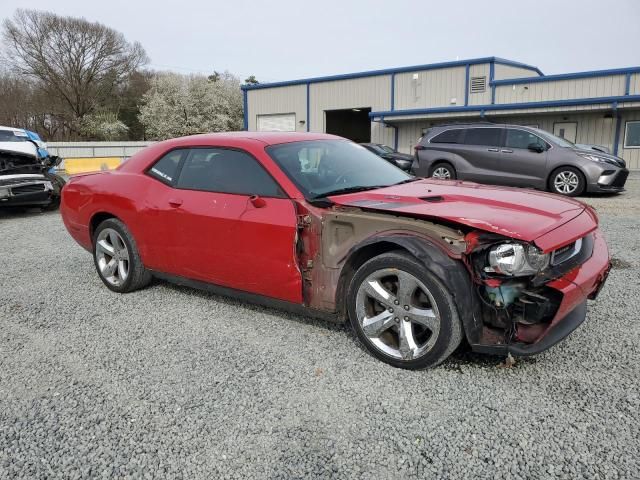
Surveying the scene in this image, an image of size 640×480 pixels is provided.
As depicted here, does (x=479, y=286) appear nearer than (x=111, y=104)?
Yes

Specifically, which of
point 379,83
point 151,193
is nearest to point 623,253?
point 151,193

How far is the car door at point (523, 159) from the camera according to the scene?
11.2 m

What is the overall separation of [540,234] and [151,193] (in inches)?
125

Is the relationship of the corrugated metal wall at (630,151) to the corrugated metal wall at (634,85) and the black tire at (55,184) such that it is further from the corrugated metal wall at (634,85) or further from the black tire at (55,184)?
the black tire at (55,184)

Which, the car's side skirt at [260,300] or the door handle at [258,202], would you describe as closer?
the car's side skirt at [260,300]

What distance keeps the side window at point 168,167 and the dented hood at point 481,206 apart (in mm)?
1641

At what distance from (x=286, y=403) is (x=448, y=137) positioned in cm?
1068

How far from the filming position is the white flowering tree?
45375 mm

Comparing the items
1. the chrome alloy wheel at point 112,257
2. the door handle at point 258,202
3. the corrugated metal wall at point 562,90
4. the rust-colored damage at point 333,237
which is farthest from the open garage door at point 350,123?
the rust-colored damage at point 333,237

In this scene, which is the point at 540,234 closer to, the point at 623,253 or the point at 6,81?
the point at 623,253

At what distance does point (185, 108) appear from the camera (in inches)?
1829

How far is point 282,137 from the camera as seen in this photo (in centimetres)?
418

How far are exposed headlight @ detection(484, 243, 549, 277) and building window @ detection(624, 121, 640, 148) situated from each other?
2197cm

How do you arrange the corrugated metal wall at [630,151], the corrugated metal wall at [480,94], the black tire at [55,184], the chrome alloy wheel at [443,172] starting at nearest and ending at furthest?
the black tire at [55,184] < the chrome alloy wheel at [443,172] < the corrugated metal wall at [630,151] < the corrugated metal wall at [480,94]
